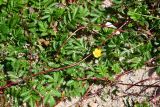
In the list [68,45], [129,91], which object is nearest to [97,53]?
[68,45]

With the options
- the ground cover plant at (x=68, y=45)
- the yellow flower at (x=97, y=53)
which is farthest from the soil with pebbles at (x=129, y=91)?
the yellow flower at (x=97, y=53)

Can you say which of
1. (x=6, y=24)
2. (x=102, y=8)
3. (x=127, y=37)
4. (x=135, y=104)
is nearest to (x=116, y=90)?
(x=135, y=104)

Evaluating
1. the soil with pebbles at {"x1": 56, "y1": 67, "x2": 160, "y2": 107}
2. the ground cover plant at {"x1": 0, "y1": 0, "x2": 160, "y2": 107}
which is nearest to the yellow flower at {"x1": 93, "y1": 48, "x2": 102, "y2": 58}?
the ground cover plant at {"x1": 0, "y1": 0, "x2": 160, "y2": 107}

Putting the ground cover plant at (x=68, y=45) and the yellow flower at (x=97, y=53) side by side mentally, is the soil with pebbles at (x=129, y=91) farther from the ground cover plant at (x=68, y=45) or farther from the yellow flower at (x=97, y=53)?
the yellow flower at (x=97, y=53)

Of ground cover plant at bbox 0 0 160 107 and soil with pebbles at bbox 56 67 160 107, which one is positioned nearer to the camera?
ground cover plant at bbox 0 0 160 107

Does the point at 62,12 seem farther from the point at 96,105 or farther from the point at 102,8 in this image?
the point at 96,105

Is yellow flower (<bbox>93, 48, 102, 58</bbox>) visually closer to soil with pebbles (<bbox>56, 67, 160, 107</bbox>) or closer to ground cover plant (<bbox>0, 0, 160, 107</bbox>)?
ground cover plant (<bbox>0, 0, 160, 107</bbox>)

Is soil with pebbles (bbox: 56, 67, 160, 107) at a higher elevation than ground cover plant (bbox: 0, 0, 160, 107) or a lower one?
lower
